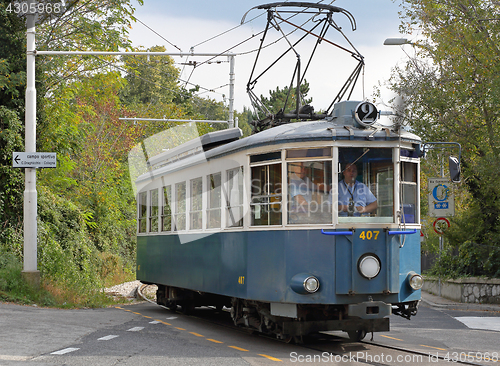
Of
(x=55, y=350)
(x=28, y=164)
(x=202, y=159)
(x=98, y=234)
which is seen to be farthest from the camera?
(x=98, y=234)

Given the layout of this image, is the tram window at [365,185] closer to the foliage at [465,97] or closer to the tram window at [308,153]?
the tram window at [308,153]

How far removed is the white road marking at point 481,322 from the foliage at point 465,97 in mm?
3461

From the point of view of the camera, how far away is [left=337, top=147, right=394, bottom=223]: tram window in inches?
360

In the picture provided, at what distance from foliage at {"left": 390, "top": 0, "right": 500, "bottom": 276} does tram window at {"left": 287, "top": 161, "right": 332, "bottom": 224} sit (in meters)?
8.22

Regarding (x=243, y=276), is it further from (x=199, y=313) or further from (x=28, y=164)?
(x=28, y=164)

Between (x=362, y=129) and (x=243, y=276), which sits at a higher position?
(x=362, y=129)

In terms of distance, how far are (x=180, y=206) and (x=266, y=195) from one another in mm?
3692

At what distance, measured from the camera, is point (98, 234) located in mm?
29547

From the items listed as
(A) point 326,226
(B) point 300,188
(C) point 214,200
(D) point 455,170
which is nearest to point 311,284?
(A) point 326,226

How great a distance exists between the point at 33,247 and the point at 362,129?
338 inches

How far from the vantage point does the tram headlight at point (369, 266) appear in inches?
352

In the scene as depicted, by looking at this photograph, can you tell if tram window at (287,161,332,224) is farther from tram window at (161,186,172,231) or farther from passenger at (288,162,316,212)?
tram window at (161,186,172,231)

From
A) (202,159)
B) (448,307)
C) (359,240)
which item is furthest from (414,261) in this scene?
(448,307)

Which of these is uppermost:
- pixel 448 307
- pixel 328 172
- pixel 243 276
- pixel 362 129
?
pixel 362 129
